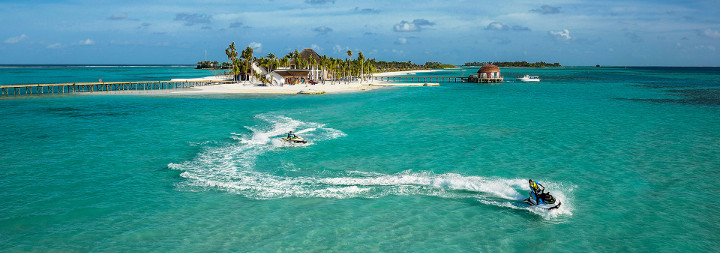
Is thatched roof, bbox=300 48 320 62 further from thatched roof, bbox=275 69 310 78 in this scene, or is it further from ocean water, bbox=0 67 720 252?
ocean water, bbox=0 67 720 252

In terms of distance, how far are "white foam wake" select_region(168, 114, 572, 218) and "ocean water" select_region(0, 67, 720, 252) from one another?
13 cm

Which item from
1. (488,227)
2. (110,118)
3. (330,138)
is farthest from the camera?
(110,118)

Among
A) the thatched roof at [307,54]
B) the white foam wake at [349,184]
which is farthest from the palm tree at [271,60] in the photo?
the white foam wake at [349,184]

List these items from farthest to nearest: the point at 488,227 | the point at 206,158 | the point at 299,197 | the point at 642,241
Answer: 1. the point at 206,158
2. the point at 299,197
3. the point at 488,227
4. the point at 642,241

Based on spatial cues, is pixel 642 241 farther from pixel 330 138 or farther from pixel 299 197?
pixel 330 138

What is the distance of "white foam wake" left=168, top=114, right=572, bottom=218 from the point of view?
21.5 metres

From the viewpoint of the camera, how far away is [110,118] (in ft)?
162

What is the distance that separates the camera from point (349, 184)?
76.4 ft

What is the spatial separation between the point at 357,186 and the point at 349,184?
0.51 meters

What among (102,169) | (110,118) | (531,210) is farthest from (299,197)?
(110,118)

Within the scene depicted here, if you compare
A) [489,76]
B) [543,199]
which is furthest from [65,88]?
[543,199]

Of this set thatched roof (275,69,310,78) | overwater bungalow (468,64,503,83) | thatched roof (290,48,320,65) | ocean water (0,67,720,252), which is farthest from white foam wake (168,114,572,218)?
overwater bungalow (468,64,503,83)

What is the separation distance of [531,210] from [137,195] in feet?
59.8

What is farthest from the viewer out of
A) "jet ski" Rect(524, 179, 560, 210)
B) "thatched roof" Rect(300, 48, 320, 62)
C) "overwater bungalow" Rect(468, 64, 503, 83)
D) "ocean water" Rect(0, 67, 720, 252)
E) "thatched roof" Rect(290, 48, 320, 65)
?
"overwater bungalow" Rect(468, 64, 503, 83)
